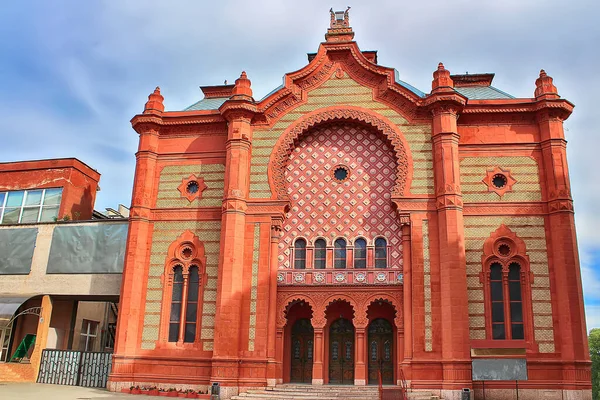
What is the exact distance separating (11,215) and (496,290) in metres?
25.2

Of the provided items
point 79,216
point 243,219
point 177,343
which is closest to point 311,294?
point 243,219

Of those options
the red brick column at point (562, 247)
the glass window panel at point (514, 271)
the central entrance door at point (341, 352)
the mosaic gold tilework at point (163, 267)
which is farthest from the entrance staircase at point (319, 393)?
the glass window panel at point (514, 271)

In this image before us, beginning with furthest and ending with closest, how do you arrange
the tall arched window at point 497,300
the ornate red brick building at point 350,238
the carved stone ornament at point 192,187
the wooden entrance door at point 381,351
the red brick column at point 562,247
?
the carved stone ornament at point 192,187
the wooden entrance door at point 381,351
the tall arched window at point 497,300
the ornate red brick building at point 350,238
the red brick column at point 562,247

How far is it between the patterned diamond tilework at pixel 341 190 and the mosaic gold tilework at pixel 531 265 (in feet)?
9.33

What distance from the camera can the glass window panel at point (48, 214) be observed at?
30.5m

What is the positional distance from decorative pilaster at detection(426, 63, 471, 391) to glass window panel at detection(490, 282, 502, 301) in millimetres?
1698

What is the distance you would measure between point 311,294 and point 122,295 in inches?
304

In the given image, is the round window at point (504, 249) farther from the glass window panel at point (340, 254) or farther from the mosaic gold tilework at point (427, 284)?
the glass window panel at point (340, 254)

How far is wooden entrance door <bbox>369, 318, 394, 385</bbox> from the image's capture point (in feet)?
73.6

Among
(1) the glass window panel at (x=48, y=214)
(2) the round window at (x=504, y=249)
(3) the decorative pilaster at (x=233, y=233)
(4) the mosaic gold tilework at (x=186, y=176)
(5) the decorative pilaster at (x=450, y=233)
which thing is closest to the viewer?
(5) the decorative pilaster at (x=450, y=233)

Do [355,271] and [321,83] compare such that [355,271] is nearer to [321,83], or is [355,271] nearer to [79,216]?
[321,83]

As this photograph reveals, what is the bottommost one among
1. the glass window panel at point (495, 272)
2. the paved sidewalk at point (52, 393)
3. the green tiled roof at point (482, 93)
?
the paved sidewalk at point (52, 393)

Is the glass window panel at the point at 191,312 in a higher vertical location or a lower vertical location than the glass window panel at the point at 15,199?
lower

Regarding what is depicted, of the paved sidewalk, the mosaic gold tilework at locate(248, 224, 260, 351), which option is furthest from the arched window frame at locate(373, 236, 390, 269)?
the paved sidewalk
